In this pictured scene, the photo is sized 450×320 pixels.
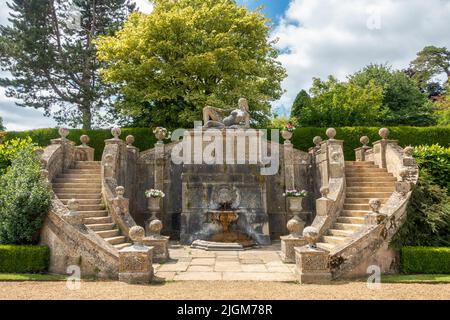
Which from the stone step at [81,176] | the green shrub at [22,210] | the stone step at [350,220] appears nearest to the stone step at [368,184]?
the stone step at [350,220]

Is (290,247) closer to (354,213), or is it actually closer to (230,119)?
(354,213)

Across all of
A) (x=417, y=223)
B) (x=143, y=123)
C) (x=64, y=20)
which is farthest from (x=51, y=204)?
(x=64, y=20)

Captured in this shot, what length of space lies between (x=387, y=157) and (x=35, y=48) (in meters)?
25.8

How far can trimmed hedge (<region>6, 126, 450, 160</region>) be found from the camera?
17250 mm

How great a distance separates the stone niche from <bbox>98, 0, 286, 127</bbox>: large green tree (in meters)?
6.05

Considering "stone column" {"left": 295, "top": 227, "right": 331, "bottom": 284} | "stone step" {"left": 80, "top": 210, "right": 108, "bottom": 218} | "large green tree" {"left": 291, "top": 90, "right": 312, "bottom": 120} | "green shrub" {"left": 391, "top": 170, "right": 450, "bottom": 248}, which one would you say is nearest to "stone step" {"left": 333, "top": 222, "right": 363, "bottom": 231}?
"green shrub" {"left": 391, "top": 170, "right": 450, "bottom": 248}

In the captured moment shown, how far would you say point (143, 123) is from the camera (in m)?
21.5

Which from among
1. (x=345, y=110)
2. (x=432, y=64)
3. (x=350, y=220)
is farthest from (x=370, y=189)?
(x=432, y=64)

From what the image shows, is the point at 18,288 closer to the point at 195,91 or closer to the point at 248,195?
the point at 248,195

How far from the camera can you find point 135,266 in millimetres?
7191

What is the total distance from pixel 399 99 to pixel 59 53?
95.4ft

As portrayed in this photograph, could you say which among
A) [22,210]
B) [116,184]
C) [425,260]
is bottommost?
[425,260]

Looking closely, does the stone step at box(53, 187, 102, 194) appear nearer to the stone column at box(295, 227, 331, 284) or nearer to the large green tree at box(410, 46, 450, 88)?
the stone column at box(295, 227, 331, 284)

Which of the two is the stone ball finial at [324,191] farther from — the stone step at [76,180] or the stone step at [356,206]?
the stone step at [76,180]
